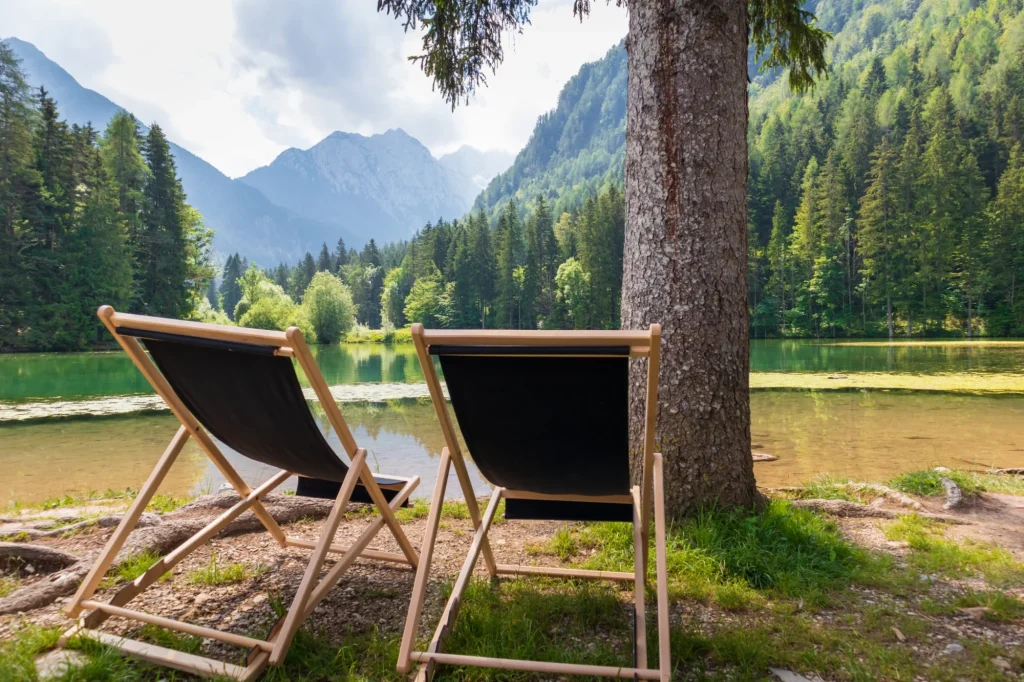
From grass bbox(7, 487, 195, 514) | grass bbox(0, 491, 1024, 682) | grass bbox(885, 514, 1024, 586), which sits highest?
grass bbox(0, 491, 1024, 682)

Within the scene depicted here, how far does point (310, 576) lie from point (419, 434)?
6.52m

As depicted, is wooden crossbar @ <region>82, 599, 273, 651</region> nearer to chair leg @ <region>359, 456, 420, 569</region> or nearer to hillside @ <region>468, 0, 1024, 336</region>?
chair leg @ <region>359, 456, 420, 569</region>

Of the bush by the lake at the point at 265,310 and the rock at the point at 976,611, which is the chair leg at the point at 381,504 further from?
the bush by the lake at the point at 265,310

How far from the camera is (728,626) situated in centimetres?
Result: 179

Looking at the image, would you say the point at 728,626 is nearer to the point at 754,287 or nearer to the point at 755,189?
the point at 754,287

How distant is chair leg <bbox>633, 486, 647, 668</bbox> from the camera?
145cm

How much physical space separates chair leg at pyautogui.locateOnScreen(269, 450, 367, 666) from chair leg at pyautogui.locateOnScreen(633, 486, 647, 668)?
32.2 inches

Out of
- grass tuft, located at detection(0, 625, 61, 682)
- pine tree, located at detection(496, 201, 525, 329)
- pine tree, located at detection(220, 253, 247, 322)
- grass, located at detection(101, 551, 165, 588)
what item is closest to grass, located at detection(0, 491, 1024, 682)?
grass tuft, located at detection(0, 625, 61, 682)

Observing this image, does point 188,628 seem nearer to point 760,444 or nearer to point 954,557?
point 954,557

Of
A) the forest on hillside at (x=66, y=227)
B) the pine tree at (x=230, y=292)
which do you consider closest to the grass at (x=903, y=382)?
the forest on hillside at (x=66, y=227)

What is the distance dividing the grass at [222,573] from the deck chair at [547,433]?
33.3 inches

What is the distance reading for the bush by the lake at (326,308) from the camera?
42.5m

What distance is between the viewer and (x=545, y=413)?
159 cm

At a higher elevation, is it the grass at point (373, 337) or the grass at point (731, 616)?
the grass at point (373, 337)
